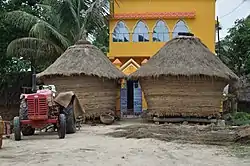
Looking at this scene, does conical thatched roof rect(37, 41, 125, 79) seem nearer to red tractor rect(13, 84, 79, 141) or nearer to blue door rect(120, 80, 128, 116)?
blue door rect(120, 80, 128, 116)

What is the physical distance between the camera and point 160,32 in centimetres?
3034

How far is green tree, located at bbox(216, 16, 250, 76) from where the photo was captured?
33.9 meters

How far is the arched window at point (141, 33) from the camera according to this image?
30172 millimetres

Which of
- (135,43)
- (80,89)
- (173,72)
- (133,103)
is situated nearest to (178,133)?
(173,72)

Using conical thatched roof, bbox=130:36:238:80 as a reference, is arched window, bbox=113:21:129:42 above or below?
above

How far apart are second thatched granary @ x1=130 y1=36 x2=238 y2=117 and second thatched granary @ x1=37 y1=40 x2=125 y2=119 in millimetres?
1349

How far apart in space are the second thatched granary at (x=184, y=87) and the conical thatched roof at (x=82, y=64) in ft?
4.50

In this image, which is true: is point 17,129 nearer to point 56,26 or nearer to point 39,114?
point 39,114

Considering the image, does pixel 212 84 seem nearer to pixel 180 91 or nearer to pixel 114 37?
pixel 180 91

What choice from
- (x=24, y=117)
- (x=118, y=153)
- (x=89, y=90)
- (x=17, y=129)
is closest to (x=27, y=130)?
(x=24, y=117)

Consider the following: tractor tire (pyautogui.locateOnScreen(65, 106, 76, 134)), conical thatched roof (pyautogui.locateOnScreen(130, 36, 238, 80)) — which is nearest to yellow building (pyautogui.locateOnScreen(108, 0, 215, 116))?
conical thatched roof (pyautogui.locateOnScreen(130, 36, 238, 80))

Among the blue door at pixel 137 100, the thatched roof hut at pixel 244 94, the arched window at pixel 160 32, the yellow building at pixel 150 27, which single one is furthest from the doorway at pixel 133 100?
the thatched roof hut at pixel 244 94

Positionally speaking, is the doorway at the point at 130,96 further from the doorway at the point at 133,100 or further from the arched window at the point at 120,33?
the arched window at the point at 120,33

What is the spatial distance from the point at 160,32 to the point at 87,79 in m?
9.19
